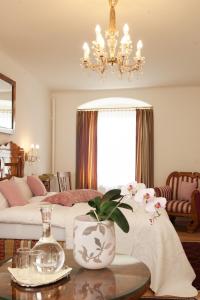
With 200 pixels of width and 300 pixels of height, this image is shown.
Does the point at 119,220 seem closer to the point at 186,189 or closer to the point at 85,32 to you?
the point at 85,32

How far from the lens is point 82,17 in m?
3.47

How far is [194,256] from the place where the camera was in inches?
157

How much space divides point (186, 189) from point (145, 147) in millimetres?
1175

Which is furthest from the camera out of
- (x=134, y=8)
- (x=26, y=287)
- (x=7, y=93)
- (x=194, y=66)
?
(x=194, y=66)

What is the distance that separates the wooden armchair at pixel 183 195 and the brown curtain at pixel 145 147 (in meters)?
0.44

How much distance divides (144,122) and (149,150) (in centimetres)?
56

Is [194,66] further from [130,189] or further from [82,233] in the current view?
[82,233]

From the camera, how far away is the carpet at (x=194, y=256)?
3264 millimetres

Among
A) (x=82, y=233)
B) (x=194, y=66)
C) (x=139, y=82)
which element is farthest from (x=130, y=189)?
(x=139, y=82)

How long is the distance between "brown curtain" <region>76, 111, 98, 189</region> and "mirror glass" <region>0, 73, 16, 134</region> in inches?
81.3

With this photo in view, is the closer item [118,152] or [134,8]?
[134,8]

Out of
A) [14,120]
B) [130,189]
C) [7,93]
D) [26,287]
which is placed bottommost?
[26,287]

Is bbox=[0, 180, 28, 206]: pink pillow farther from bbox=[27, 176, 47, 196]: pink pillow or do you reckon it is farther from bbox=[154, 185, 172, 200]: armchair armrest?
bbox=[154, 185, 172, 200]: armchair armrest

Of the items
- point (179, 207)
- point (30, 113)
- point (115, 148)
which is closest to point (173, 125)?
point (115, 148)
